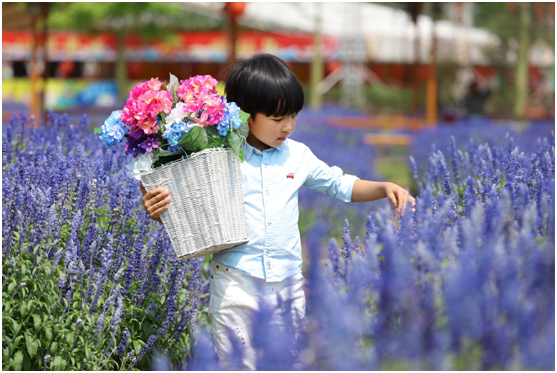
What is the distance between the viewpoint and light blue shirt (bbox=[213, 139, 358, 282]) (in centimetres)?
224

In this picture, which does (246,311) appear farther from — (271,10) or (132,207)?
(271,10)

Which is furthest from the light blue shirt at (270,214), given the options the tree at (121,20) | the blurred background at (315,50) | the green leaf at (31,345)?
the tree at (121,20)

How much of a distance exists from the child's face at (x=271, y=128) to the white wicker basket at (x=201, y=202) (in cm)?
17

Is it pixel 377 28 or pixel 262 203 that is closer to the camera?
pixel 262 203

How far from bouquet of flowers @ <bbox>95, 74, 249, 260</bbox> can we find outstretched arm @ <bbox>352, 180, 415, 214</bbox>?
53 centimetres

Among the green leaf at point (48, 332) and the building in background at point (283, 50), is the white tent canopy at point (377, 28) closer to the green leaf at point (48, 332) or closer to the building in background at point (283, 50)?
the building in background at point (283, 50)

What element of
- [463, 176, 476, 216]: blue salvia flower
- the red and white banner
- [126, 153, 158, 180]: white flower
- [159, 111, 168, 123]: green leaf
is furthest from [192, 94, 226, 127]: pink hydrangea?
the red and white banner

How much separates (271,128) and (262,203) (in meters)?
0.28

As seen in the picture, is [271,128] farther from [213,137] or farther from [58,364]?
[58,364]

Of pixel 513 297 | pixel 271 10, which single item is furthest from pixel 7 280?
pixel 271 10

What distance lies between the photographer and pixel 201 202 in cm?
213

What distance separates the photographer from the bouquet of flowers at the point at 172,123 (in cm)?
210

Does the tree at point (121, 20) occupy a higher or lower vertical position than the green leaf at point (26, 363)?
higher

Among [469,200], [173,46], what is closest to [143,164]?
[469,200]
